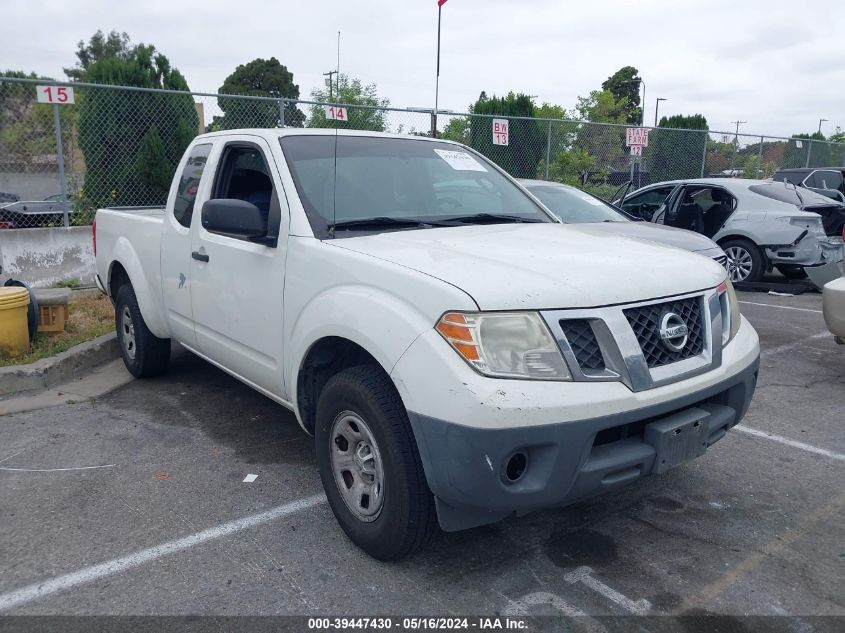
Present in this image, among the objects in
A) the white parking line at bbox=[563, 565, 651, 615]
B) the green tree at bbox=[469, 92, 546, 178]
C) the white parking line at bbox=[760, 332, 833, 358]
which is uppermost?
the green tree at bbox=[469, 92, 546, 178]

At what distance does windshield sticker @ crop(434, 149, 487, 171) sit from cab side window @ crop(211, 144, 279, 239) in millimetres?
1079

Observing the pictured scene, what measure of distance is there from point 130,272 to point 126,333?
68 centimetres

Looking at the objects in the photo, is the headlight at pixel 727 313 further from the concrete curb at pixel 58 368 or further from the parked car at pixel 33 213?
the parked car at pixel 33 213

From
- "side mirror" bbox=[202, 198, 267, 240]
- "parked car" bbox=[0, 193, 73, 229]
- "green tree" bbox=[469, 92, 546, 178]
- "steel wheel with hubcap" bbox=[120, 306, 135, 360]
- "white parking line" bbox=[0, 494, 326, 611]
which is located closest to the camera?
"white parking line" bbox=[0, 494, 326, 611]

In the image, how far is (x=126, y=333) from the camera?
5.71 m

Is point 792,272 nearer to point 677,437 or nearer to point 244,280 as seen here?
point 677,437

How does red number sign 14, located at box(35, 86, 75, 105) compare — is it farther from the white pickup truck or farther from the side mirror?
the side mirror

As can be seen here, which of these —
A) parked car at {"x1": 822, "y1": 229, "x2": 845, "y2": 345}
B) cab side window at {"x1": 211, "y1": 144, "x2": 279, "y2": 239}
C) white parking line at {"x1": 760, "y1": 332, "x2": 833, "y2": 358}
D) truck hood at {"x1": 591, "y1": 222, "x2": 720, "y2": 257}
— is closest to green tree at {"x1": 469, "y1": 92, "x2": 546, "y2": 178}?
truck hood at {"x1": 591, "y1": 222, "x2": 720, "y2": 257}

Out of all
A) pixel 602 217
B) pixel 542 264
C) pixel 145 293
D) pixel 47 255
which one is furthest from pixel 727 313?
pixel 47 255

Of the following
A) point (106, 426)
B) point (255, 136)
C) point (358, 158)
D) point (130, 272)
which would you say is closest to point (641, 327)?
point (358, 158)

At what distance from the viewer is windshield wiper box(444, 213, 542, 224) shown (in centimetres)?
383

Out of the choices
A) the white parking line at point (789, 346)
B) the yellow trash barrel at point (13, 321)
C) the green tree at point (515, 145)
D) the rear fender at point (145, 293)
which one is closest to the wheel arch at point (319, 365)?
the rear fender at point (145, 293)

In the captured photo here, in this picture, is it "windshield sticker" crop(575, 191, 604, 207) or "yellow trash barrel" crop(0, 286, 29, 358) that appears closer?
"yellow trash barrel" crop(0, 286, 29, 358)

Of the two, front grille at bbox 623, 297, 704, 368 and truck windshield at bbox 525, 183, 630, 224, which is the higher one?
truck windshield at bbox 525, 183, 630, 224
